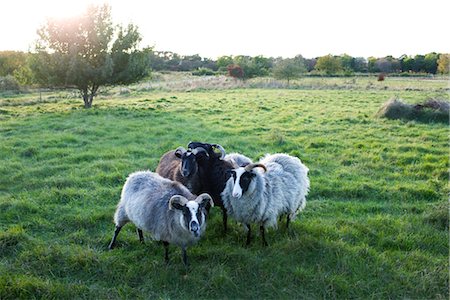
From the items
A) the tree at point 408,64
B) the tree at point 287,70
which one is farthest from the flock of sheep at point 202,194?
the tree at point 408,64

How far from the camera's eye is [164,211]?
5.95 meters

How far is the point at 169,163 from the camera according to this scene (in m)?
8.15

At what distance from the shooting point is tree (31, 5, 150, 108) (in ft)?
79.8

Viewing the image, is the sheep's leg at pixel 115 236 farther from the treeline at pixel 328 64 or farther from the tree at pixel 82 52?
the treeline at pixel 328 64

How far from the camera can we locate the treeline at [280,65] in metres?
53.5

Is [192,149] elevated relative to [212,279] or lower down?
elevated

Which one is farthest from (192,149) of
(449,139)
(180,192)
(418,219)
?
(449,139)

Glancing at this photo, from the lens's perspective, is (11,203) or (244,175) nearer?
(244,175)

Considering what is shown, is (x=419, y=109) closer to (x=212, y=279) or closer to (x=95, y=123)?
(x=95, y=123)

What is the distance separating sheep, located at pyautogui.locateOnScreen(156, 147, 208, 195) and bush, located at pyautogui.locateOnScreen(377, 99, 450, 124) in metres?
14.2

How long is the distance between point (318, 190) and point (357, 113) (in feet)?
41.9

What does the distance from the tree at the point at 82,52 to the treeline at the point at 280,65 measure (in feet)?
58.5

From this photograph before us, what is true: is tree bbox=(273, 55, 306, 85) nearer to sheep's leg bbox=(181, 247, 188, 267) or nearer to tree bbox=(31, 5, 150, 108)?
tree bbox=(31, 5, 150, 108)

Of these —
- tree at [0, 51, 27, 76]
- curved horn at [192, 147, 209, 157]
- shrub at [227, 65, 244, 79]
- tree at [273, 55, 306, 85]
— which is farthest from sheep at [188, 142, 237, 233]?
tree at [0, 51, 27, 76]
